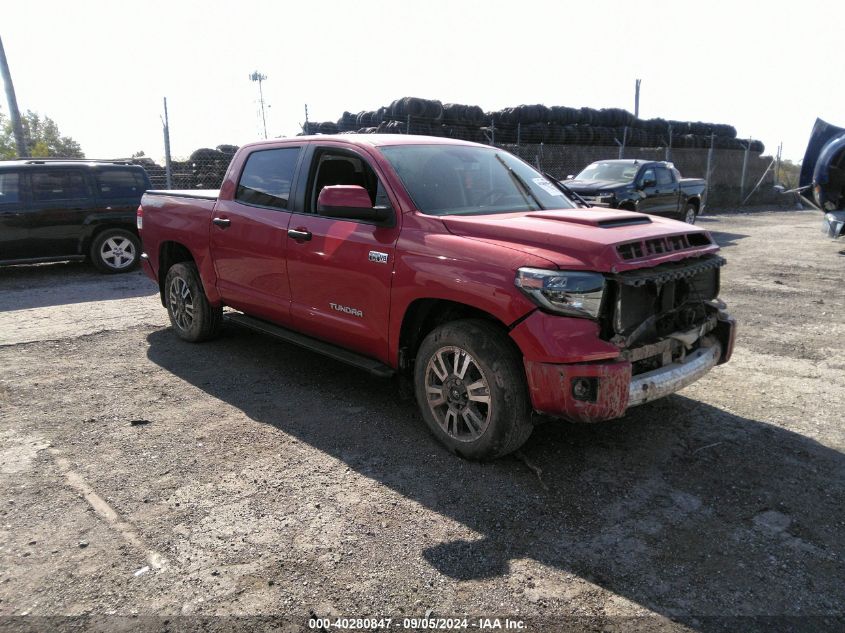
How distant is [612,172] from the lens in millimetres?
13695

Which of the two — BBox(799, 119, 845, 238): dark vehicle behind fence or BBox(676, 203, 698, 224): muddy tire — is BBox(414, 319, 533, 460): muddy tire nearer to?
BBox(799, 119, 845, 238): dark vehicle behind fence

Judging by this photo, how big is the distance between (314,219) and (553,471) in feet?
7.73

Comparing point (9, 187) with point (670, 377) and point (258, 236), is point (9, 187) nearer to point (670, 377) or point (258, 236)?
point (258, 236)

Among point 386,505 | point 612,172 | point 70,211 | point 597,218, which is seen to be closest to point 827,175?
point 612,172

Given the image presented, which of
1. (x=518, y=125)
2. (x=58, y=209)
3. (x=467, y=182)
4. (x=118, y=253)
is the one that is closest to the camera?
(x=467, y=182)

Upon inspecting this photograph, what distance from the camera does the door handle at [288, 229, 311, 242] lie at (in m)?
4.60

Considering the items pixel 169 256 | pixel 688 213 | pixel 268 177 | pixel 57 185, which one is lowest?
pixel 688 213

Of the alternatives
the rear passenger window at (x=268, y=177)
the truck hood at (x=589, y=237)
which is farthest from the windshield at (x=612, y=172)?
the truck hood at (x=589, y=237)

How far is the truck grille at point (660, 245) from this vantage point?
3.49 meters

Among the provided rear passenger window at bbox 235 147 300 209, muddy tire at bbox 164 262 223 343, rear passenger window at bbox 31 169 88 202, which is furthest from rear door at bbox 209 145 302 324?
rear passenger window at bbox 31 169 88 202

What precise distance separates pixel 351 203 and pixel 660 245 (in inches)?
72.0

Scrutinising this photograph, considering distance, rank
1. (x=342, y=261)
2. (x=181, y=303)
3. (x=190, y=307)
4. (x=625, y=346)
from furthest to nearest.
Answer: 1. (x=181, y=303)
2. (x=190, y=307)
3. (x=342, y=261)
4. (x=625, y=346)

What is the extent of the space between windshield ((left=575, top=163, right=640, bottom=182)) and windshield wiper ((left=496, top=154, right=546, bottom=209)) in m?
9.24

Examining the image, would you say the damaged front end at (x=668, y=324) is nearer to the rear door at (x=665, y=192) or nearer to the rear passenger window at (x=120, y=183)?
the rear passenger window at (x=120, y=183)
